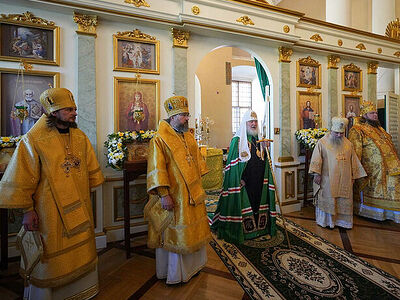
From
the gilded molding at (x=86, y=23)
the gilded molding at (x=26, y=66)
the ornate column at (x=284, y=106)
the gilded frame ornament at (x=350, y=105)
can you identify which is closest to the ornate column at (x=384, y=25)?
the gilded frame ornament at (x=350, y=105)

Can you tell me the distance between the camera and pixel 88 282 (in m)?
2.47

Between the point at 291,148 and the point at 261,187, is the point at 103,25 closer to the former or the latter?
the point at 261,187

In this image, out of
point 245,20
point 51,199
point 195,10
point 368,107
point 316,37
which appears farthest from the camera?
point 316,37

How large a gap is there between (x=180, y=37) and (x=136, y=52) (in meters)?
0.90

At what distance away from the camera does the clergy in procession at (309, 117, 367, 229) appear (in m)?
4.32

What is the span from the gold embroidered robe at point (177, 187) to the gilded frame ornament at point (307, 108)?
160 inches

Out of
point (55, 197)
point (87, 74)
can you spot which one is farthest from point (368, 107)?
point (55, 197)

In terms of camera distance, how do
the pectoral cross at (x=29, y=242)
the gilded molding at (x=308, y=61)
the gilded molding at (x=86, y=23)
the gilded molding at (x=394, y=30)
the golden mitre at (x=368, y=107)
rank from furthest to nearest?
1. the gilded molding at (x=394, y=30)
2. the gilded molding at (x=308, y=61)
3. the golden mitre at (x=368, y=107)
4. the gilded molding at (x=86, y=23)
5. the pectoral cross at (x=29, y=242)

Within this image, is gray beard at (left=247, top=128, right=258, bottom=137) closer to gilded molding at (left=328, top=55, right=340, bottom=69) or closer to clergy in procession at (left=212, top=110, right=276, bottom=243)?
clergy in procession at (left=212, top=110, right=276, bottom=243)

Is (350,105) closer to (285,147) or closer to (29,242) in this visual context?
(285,147)

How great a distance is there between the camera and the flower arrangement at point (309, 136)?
5202 millimetres

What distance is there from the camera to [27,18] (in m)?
3.41

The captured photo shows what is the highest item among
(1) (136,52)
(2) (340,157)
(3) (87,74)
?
(1) (136,52)

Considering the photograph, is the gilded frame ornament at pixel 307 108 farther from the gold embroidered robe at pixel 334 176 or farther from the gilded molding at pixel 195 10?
the gilded molding at pixel 195 10
